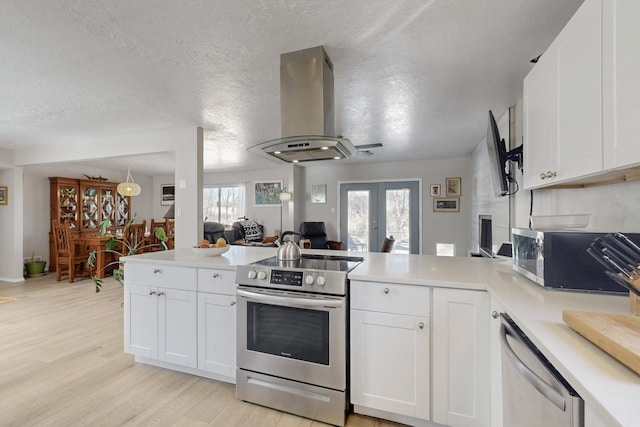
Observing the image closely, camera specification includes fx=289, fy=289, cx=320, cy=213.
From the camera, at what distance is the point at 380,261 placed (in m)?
2.11

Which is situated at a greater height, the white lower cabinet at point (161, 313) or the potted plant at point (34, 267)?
the white lower cabinet at point (161, 313)

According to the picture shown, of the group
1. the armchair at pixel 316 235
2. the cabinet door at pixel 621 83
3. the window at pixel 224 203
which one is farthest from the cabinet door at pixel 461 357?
the window at pixel 224 203

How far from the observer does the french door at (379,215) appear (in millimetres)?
6184

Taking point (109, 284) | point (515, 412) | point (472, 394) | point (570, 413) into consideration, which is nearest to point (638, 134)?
point (570, 413)

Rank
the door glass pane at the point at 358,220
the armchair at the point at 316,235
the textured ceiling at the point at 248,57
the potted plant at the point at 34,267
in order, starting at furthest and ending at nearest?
the door glass pane at the point at 358,220
the armchair at the point at 316,235
the potted plant at the point at 34,267
the textured ceiling at the point at 248,57

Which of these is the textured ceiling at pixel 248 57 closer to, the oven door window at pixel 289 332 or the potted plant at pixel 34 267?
the oven door window at pixel 289 332

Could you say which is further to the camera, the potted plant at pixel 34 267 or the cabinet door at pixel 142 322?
the potted plant at pixel 34 267

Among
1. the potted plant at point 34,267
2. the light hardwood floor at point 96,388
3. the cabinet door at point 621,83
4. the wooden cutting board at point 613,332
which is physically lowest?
the light hardwood floor at point 96,388

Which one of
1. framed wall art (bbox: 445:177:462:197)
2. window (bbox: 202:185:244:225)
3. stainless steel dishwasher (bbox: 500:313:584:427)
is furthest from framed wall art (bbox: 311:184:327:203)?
stainless steel dishwasher (bbox: 500:313:584:427)

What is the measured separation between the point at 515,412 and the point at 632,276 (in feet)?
1.98

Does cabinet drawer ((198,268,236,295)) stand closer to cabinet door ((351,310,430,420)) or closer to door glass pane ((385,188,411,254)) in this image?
cabinet door ((351,310,430,420))

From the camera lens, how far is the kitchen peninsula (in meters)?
0.68

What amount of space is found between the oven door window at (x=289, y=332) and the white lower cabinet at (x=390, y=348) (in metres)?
0.19

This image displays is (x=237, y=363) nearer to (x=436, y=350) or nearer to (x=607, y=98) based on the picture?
(x=436, y=350)
